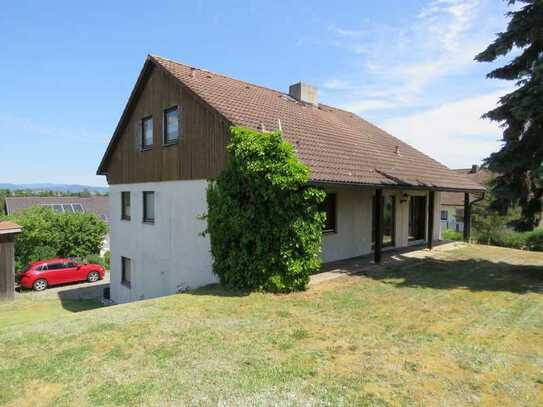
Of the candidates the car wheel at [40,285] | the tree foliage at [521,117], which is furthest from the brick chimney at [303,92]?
the car wheel at [40,285]

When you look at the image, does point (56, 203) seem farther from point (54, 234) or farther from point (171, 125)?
point (171, 125)

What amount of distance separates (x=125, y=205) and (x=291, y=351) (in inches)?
504

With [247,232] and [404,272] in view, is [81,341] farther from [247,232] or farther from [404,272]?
[404,272]

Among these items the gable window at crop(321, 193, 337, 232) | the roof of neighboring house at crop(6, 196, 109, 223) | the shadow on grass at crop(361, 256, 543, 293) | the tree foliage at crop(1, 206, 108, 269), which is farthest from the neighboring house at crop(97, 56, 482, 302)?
the roof of neighboring house at crop(6, 196, 109, 223)

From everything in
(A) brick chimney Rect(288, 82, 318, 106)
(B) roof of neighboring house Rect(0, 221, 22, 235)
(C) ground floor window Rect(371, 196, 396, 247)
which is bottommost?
(B) roof of neighboring house Rect(0, 221, 22, 235)

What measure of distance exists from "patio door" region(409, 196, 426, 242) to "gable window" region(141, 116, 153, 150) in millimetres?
11239

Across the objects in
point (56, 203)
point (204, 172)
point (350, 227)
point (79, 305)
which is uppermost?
point (204, 172)

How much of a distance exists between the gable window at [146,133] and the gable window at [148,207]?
1792mm

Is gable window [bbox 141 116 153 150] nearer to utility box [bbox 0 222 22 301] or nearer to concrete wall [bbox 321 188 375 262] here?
concrete wall [bbox 321 188 375 262]

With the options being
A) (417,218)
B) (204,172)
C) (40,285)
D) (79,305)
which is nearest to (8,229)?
(79,305)

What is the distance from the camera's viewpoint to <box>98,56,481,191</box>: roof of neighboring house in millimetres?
10344

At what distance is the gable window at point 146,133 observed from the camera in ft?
44.7

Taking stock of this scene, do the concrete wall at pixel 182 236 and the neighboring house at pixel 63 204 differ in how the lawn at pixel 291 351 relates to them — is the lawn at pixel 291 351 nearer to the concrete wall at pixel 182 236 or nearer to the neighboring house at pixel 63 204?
the concrete wall at pixel 182 236

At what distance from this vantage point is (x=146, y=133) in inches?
549
